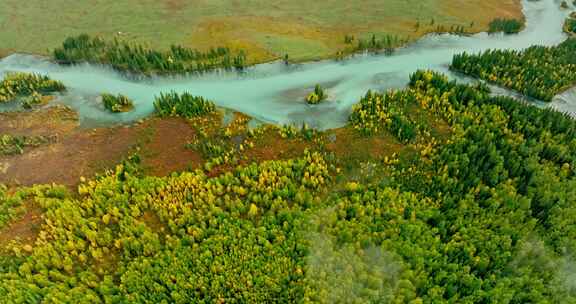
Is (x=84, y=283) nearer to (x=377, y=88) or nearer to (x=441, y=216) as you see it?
(x=441, y=216)

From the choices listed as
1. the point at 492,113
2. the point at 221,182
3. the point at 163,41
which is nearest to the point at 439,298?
the point at 221,182

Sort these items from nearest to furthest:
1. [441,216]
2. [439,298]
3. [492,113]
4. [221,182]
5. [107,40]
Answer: [439,298] < [441,216] < [221,182] < [492,113] < [107,40]

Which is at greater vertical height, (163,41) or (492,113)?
(163,41)

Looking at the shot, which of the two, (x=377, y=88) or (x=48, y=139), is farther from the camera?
(x=377, y=88)

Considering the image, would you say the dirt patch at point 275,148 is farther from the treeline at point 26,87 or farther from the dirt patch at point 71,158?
the treeline at point 26,87

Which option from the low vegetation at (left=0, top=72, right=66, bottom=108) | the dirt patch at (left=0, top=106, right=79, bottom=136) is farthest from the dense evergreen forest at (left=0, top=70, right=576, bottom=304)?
the low vegetation at (left=0, top=72, right=66, bottom=108)

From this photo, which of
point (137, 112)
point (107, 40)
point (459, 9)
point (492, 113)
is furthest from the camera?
point (459, 9)

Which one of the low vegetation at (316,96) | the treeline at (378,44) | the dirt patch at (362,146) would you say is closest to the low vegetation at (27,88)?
the low vegetation at (316,96)
